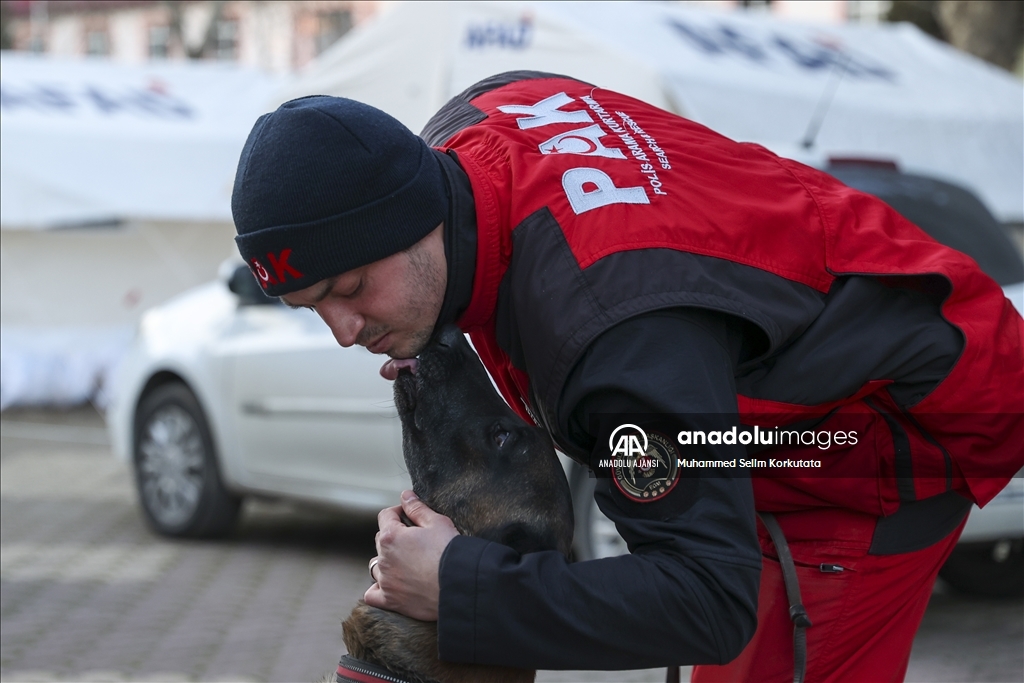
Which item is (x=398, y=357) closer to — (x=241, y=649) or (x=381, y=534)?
(x=381, y=534)

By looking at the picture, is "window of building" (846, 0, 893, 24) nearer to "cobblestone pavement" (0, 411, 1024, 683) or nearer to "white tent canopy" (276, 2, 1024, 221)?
"white tent canopy" (276, 2, 1024, 221)

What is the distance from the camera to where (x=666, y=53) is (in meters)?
7.23

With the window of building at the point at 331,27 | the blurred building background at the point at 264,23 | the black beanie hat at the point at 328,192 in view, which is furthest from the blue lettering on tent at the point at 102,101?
the window of building at the point at 331,27

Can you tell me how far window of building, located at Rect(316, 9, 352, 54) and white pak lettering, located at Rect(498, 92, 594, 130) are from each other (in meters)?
27.8

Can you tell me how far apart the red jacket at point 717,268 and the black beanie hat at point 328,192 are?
137mm

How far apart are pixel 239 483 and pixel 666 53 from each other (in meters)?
3.60

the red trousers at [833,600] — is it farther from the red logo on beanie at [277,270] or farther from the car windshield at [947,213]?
the car windshield at [947,213]

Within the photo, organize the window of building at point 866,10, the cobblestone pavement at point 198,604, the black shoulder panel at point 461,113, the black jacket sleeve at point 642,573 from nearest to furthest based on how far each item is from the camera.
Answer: the black jacket sleeve at point 642,573, the black shoulder panel at point 461,113, the cobblestone pavement at point 198,604, the window of building at point 866,10

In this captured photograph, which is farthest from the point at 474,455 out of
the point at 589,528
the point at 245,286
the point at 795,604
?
the point at 245,286

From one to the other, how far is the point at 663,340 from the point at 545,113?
25.2 inches

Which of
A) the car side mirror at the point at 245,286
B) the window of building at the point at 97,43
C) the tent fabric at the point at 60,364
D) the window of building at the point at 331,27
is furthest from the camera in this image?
the window of building at the point at 97,43

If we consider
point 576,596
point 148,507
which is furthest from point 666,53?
point 576,596

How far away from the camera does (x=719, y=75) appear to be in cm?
734

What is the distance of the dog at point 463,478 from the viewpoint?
2.27m
